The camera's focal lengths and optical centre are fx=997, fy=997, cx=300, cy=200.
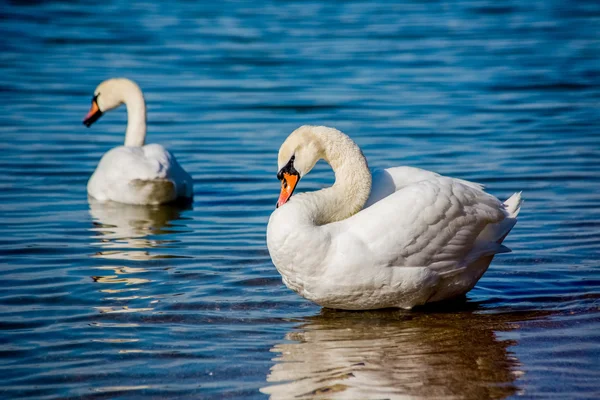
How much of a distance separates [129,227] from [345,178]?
3320 mm

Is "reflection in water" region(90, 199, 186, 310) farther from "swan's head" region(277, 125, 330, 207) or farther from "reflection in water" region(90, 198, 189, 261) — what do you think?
"swan's head" region(277, 125, 330, 207)

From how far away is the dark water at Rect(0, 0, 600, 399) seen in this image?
16.9 ft

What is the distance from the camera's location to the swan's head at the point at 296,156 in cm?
597

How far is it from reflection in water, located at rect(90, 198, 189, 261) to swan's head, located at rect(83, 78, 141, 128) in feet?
6.79

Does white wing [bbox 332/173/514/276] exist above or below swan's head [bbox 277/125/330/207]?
below

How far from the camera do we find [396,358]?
17.2 feet

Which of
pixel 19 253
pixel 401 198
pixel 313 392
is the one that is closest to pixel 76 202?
pixel 19 253

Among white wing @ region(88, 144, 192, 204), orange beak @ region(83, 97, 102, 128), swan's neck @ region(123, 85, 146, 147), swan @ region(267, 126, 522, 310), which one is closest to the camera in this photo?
swan @ region(267, 126, 522, 310)

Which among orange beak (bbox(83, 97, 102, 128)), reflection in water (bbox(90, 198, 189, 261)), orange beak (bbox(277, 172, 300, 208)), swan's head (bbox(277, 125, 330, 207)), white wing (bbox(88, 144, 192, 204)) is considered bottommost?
reflection in water (bbox(90, 198, 189, 261))

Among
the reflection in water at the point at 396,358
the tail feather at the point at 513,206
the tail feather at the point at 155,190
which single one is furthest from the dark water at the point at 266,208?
the tail feather at the point at 513,206

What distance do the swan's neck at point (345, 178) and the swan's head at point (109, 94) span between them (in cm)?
567

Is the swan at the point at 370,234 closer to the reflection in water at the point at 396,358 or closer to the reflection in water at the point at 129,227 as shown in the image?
the reflection in water at the point at 396,358

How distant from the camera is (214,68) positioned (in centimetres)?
1777

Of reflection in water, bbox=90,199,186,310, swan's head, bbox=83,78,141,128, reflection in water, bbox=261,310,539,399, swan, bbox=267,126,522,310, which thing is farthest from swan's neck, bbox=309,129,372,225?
swan's head, bbox=83,78,141,128
